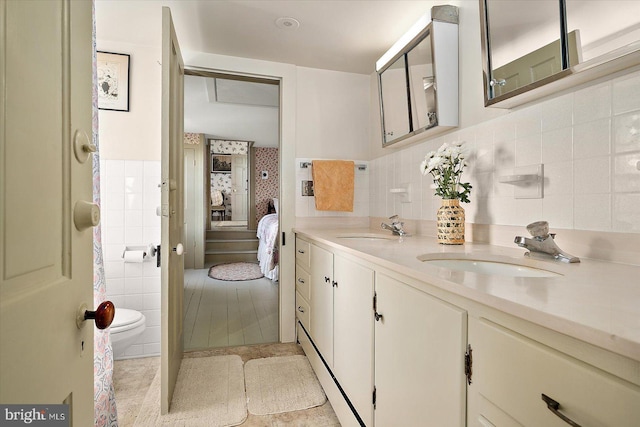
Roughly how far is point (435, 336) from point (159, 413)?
1.59 m

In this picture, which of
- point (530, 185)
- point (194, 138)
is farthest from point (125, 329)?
point (194, 138)

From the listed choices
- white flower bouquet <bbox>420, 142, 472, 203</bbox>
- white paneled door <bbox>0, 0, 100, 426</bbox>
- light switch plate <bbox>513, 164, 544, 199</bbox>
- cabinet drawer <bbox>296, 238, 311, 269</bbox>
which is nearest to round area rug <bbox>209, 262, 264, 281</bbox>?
cabinet drawer <bbox>296, 238, 311, 269</bbox>

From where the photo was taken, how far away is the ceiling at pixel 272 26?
1.85 meters

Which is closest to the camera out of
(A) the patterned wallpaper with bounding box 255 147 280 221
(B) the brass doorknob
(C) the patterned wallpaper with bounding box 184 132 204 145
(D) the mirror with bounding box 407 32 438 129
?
(B) the brass doorknob

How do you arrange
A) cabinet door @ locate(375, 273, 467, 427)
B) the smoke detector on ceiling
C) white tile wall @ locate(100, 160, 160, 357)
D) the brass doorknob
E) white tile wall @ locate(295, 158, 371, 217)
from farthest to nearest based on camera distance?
white tile wall @ locate(295, 158, 371, 217)
white tile wall @ locate(100, 160, 160, 357)
the smoke detector on ceiling
cabinet door @ locate(375, 273, 467, 427)
the brass doorknob

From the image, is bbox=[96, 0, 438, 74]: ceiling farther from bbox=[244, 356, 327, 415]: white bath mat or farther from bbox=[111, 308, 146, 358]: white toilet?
bbox=[244, 356, 327, 415]: white bath mat

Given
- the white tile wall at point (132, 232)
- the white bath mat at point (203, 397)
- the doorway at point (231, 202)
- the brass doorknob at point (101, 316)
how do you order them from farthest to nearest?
the doorway at point (231, 202) → the white tile wall at point (132, 232) → the white bath mat at point (203, 397) → the brass doorknob at point (101, 316)

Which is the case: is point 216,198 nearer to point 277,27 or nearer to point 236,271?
point 236,271

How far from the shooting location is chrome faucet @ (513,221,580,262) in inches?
40.3

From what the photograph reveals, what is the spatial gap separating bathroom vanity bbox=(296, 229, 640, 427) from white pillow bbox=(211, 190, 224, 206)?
5494 millimetres

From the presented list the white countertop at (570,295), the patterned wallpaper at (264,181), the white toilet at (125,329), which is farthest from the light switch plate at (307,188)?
the patterned wallpaper at (264,181)

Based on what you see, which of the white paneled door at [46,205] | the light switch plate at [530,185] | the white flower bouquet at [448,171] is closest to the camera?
the white paneled door at [46,205]

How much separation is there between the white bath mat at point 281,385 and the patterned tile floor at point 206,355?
6cm

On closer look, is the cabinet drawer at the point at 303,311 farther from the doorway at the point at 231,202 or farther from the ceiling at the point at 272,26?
the ceiling at the point at 272,26
